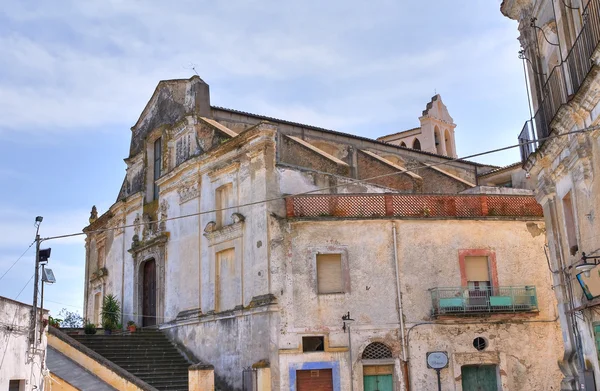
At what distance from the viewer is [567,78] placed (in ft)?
39.9

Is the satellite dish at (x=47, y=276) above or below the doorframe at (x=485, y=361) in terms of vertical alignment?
above

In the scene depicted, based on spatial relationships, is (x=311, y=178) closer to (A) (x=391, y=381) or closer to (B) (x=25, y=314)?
(A) (x=391, y=381)

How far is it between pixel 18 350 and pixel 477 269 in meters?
14.0

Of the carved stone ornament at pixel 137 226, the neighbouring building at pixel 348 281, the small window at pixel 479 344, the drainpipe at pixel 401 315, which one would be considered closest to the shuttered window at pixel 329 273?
the neighbouring building at pixel 348 281

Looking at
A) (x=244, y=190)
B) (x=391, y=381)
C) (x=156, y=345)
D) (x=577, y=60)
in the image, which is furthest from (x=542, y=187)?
(x=156, y=345)

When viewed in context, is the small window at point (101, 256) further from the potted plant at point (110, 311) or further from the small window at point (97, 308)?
the potted plant at point (110, 311)

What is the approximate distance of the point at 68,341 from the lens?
65.9 ft

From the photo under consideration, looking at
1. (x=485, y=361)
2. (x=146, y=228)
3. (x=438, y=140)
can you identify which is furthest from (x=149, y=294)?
(x=438, y=140)

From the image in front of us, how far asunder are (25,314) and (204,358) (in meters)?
9.18

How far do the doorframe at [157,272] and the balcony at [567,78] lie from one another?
53.6ft

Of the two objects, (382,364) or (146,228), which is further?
(146,228)

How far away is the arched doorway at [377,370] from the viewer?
786 inches

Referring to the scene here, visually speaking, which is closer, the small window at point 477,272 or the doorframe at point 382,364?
the doorframe at point 382,364

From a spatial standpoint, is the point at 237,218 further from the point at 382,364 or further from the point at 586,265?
the point at 586,265
